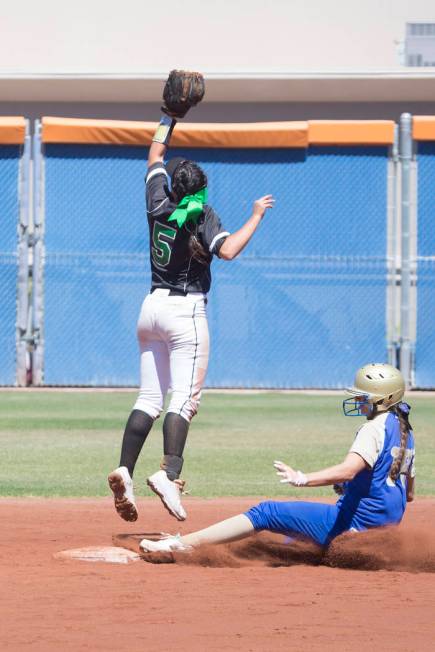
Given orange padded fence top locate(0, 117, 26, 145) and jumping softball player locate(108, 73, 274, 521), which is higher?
orange padded fence top locate(0, 117, 26, 145)

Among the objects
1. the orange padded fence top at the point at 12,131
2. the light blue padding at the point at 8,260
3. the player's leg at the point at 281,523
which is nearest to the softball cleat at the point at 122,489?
the player's leg at the point at 281,523

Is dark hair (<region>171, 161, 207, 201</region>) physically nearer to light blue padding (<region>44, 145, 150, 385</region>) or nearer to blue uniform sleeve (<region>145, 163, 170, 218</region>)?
blue uniform sleeve (<region>145, 163, 170, 218</region>)

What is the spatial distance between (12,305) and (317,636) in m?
13.4

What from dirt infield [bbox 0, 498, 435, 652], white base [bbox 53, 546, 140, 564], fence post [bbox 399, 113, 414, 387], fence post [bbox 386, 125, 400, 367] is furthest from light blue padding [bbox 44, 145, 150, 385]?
white base [bbox 53, 546, 140, 564]

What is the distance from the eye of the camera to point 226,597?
5.40m

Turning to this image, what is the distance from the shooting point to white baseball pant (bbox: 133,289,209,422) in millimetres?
6949

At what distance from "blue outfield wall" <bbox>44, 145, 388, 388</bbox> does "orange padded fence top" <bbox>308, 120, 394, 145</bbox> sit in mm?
197

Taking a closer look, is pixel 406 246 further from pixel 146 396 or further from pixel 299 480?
pixel 299 480

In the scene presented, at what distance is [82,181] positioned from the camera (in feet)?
58.3

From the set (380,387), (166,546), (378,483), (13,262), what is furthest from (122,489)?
(13,262)

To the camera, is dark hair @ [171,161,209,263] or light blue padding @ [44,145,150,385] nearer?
dark hair @ [171,161,209,263]

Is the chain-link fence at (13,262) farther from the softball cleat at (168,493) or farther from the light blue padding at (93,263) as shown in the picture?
the softball cleat at (168,493)
